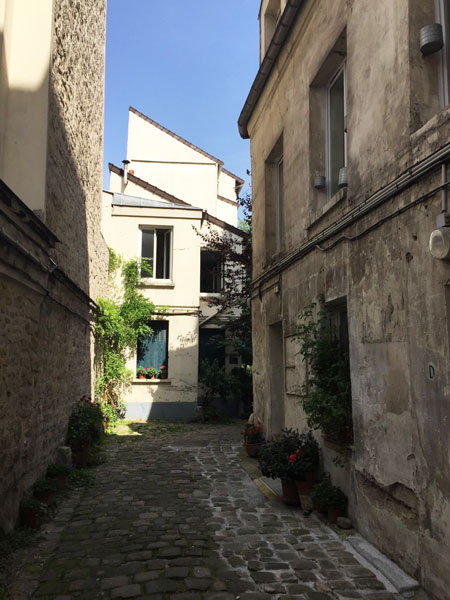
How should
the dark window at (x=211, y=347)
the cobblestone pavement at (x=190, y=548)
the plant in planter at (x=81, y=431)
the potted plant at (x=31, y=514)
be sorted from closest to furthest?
the cobblestone pavement at (x=190, y=548), the potted plant at (x=31, y=514), the plant in planter at (x=81, y=431), the dark window at (x=211, y=347)

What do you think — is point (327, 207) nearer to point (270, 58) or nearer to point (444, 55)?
point (444, 55)

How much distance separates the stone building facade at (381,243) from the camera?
3.35m

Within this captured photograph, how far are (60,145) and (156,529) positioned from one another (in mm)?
5231

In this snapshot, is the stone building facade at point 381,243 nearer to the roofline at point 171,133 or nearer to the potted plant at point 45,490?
the potted plant at point 45,490

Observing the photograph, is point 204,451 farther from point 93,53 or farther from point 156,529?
point 93,53

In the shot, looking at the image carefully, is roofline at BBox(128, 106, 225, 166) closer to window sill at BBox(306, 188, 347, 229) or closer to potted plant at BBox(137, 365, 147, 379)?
potted plant at BBox(137, 365, 147, 379)

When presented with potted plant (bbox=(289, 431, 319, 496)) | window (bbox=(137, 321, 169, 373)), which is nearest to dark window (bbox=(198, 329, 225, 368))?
window (bbox=(137, 321, 169, 373))

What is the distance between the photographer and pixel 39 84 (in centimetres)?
616

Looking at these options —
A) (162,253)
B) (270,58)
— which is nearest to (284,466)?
(270,58)

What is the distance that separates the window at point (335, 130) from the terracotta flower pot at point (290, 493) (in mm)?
3589

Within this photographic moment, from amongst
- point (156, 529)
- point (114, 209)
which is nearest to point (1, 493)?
point (156, 529)

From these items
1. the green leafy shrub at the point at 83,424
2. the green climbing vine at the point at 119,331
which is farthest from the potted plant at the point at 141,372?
the green leafy shrub at the point at 83,424

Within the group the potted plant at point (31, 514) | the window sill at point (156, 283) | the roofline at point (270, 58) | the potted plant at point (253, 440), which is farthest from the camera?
the window sill at point (156, 283)

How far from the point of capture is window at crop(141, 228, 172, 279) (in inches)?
572
